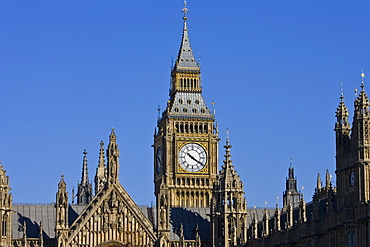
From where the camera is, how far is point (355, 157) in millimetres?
129125

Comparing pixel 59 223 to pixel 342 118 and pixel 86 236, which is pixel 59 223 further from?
pixel 342 118

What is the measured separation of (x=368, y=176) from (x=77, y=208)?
2200 inches

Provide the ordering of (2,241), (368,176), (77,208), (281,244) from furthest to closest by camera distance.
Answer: (77,208) < (2,241) < (281,244) < (368,176)

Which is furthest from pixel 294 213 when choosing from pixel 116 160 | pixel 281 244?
pixel 116 160

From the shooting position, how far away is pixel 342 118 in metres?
134

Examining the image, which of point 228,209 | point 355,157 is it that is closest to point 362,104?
point 355,157

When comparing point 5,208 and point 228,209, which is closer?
point 5,208

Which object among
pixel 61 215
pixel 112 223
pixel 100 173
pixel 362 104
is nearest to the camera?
pixel 362 104

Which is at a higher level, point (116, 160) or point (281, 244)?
point (116, 160)

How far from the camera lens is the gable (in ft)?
553

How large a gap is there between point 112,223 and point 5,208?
14227mm

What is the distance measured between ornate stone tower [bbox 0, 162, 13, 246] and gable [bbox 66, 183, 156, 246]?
25.3ft

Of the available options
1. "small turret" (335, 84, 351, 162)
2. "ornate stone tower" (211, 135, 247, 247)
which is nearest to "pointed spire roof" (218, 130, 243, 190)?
"ornate stone tower" (211, 135, 247, 247)

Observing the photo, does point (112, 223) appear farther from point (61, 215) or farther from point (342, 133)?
point (342, 133)
